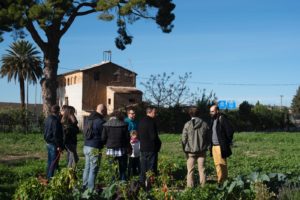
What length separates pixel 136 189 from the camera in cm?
671

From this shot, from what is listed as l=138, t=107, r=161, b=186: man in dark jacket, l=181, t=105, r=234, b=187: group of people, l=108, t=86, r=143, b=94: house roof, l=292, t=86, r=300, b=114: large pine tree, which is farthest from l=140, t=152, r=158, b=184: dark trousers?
l=292, t=86, r=300, b=114: large pine tree

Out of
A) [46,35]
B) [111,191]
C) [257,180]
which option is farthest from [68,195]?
[46,35]

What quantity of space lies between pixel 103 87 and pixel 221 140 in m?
49.8

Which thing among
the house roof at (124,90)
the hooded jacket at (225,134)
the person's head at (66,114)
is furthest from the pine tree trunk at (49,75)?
the house roof at (124,90)

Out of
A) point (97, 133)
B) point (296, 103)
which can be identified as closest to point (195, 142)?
point (97, 133)

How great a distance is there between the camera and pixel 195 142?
9.90 meters

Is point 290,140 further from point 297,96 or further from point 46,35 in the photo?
point 297,96

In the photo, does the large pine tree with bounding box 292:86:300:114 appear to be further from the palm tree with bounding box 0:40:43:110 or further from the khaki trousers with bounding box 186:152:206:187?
the khaki trousers with bounding box 186:152:206:187

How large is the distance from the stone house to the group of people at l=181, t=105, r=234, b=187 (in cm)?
4619

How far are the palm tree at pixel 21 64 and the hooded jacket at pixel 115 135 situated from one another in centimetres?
5901

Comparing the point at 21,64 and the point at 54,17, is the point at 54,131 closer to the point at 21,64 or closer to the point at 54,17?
the point at 54,17

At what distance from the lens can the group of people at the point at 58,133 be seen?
34.4 feet

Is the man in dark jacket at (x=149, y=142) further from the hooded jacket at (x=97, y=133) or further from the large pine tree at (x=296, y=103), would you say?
the large pine tree at (x=296, y=103)

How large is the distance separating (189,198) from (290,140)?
920 inches
